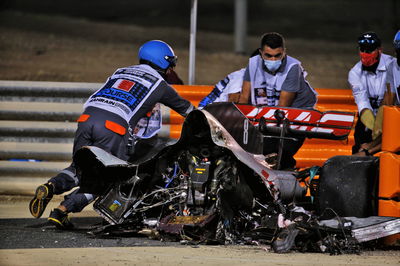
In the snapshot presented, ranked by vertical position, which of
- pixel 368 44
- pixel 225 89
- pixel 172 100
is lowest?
pixel 172 100

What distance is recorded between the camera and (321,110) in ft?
38.2

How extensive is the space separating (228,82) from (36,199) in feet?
9.03

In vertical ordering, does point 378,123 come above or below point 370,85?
below

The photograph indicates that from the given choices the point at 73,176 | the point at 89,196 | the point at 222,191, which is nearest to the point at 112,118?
the point at 73,176

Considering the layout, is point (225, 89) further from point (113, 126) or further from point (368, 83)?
point (113, 126)

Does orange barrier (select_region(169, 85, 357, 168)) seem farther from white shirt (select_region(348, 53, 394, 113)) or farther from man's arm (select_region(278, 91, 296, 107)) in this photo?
man's arm (select_region(278, 91, 296, 107))

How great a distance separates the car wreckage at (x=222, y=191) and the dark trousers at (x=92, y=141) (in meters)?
0.38

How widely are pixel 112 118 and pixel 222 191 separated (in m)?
1.48

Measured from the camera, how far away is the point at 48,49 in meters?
23.2

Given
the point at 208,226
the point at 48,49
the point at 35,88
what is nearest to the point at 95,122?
the point at 208,226

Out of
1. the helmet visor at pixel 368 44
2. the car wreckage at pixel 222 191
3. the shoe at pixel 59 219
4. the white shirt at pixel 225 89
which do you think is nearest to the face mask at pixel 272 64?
the white shirt at pixel 225 89

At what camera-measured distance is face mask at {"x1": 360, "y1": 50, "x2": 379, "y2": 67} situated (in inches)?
418

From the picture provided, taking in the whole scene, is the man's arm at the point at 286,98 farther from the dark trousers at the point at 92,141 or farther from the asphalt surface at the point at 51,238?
the asphalt surface at the point at 51,238

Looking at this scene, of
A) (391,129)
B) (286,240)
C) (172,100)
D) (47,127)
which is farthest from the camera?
(47,127)
